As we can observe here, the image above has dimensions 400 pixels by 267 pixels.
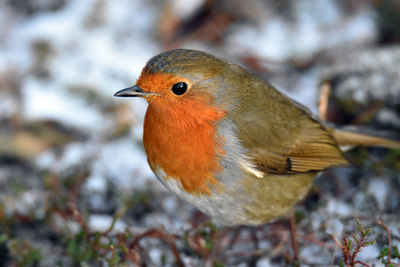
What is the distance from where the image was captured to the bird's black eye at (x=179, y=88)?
8.68 ft

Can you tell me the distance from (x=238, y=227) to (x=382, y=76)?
186 centimetres

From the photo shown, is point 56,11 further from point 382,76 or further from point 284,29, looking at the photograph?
point 382,76

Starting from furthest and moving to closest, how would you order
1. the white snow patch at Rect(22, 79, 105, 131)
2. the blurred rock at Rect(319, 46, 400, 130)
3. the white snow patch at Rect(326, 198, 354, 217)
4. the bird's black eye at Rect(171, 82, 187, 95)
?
the white snow patch at Rect(22, 79, 105, 131) → the blurred rock at Rect(319, 46, 400, 130) → the white snow patch at Rect(326, 198, 354, 217) → the bird's black eye at Rect(171, 82, 187, 95)

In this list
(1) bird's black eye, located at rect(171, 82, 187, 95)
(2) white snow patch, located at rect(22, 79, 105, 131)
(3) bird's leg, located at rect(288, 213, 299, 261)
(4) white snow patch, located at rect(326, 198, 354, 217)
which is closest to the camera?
(1) bird's black eye, located at rect(171, 82, 187, 95)

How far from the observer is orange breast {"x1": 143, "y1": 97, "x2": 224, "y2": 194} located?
2.68m

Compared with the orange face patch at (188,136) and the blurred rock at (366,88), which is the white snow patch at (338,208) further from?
the orange face patch at (188,136)

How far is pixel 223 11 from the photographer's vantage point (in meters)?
5.09

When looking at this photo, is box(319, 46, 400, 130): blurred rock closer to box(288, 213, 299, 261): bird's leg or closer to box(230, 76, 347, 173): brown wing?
box(230, 76, 347, 173): brown wing

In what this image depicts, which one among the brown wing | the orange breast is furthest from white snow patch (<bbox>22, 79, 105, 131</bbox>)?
the brown wing

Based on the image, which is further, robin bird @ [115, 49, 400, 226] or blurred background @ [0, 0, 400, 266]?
blurred background @ [0, 0, 400, 266]

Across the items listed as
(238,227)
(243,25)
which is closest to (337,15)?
(243,25)

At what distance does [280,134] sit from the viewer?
301 cm

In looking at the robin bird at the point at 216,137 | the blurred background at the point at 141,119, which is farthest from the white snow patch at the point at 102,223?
the robin bird at the point at 216,137

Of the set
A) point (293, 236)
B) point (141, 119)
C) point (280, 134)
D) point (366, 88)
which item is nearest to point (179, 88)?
point (280, 134)
